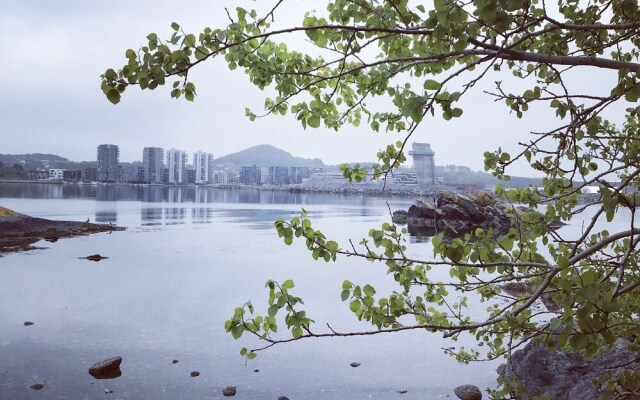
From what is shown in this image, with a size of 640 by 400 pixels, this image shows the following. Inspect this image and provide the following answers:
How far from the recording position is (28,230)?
54.3 metres

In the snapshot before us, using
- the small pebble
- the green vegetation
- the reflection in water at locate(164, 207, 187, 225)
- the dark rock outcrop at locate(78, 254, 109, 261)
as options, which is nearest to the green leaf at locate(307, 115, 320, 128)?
the green vegetation

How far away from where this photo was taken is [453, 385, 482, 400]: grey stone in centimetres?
1516

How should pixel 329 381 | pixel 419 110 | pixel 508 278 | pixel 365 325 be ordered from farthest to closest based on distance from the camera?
1. pixel 365 325
2. pixel 329 381
3. pixel 508 278
4. pixel 419 110

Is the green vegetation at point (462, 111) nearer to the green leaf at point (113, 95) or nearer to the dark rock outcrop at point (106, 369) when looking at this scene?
the green leaf at point (113, 95)

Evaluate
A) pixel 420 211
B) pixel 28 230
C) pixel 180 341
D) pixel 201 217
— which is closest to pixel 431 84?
pixel 180 341

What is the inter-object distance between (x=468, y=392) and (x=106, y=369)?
11.5m

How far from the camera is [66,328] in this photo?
22188mm

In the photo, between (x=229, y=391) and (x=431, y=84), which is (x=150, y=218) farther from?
(x=431, y=84)

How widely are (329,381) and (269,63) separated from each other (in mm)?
13680

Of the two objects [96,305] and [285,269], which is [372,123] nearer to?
[96,305]

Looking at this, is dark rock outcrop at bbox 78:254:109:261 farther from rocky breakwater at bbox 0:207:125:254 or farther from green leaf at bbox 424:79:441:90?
green leaf at bbox 424:79:441:90

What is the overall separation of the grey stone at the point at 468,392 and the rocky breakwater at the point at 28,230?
43.1 metres

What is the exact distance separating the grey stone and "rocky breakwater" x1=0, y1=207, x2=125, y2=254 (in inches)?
1697

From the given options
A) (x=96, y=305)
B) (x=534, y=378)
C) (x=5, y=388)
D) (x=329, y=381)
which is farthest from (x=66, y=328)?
(x=534, y=378)
